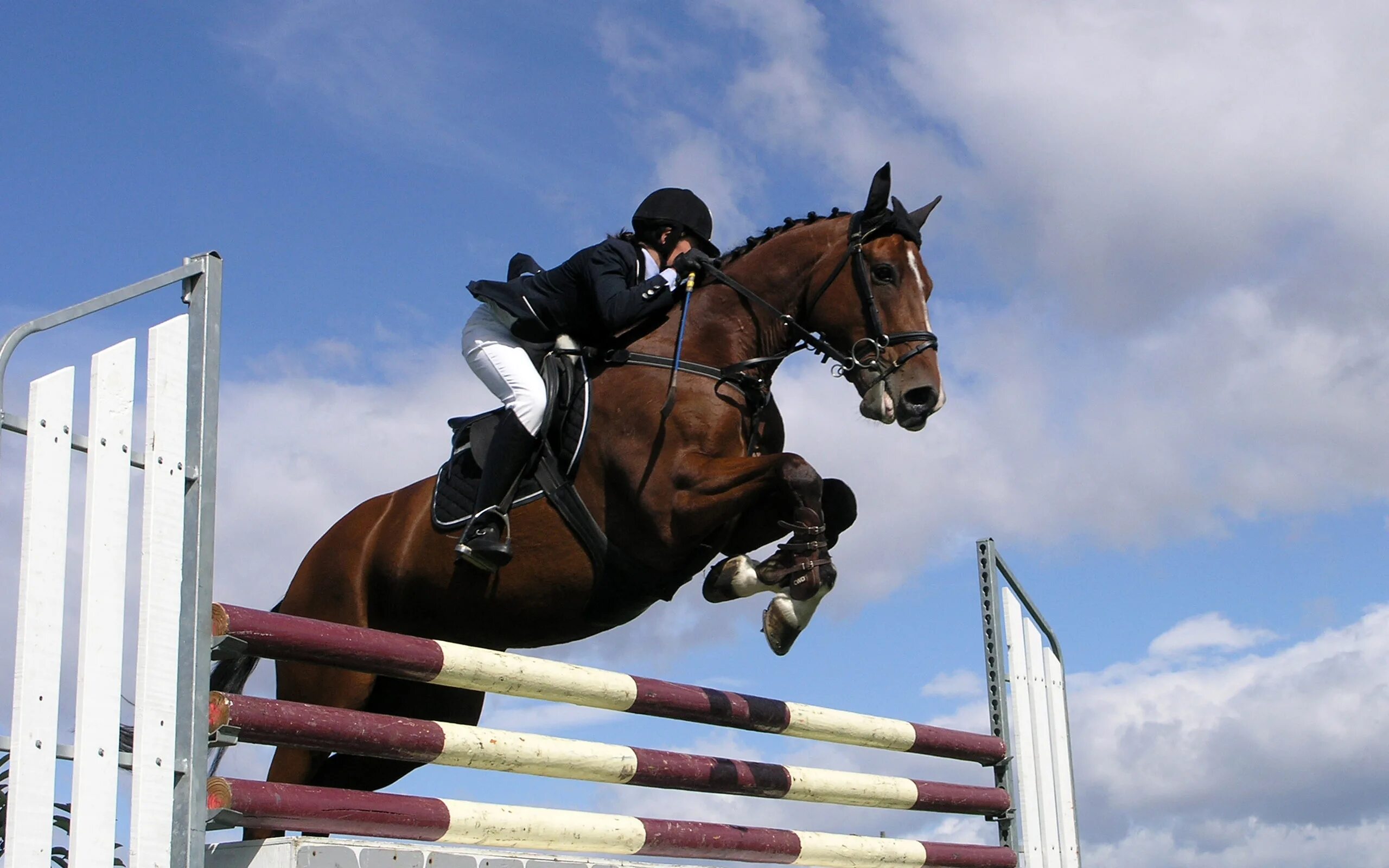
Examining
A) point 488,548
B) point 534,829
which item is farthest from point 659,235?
point 534,829

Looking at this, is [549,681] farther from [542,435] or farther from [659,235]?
[659,235]

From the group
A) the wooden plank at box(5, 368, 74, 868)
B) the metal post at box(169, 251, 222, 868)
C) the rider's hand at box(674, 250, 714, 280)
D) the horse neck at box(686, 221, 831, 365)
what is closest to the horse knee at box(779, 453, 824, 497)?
the horse neck at box(686, 221, 831, 365)

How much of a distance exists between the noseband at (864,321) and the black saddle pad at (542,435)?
528 mm

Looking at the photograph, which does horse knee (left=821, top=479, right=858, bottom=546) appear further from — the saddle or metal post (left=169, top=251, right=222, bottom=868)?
metal post (left=169, top=251, right=222, bottom=868)

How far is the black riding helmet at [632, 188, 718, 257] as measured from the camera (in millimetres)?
5141

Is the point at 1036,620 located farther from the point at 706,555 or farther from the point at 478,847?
the point at 478,847

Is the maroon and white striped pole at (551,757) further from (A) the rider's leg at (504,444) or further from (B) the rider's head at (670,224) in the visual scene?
(B) the rider's head at (670,224)

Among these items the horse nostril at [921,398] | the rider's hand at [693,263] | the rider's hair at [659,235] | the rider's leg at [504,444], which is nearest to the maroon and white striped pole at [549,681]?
the rider's leg at [504,444]

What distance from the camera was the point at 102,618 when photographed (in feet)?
10.1

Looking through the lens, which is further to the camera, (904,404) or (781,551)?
(904,404)

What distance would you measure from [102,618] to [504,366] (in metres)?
2.05

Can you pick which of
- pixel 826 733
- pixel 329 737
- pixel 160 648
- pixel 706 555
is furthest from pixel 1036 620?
pixel 160 648

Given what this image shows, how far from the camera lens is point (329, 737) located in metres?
3.41

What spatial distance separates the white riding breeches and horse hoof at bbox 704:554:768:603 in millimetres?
790
